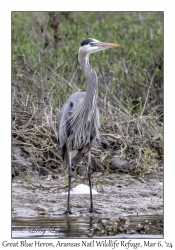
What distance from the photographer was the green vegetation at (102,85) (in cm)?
826

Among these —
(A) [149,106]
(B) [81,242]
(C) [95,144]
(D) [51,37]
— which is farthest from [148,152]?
(D) [51,37]

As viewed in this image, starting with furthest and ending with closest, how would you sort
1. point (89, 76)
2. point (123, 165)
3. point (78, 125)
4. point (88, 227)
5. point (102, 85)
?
point (102, 85) → point (123, 165) → point (78, 125) → point (89, 76) → point (88, 227)

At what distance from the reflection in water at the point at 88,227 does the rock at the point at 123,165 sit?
139 cm

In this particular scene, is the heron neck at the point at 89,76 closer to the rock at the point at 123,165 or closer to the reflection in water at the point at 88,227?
the rock at the point at 123,165

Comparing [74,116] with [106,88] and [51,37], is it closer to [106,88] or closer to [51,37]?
[106,88]

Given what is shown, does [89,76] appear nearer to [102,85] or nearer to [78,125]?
[78,125]

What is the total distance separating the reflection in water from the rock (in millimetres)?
1395

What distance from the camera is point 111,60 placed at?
10258 millimetres

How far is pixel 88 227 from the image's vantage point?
6.26 m

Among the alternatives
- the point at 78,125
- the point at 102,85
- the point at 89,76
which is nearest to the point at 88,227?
the point at 78,125

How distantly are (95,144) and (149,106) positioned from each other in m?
1.38

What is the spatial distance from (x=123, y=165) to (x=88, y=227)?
191cm

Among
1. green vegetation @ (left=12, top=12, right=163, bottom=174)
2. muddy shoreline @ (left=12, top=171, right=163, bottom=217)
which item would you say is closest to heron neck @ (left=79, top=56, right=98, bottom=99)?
green vegetation @ (left=12, top=12, right=163, bottom=174)

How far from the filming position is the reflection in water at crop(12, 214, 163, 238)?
19.6ft
